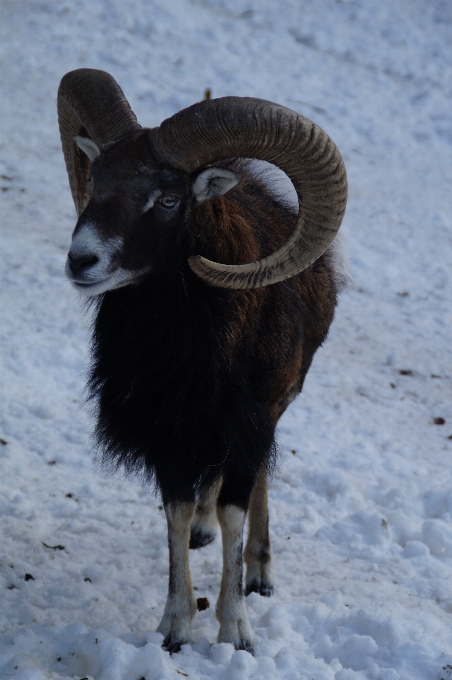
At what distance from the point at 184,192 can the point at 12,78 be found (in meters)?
11.4

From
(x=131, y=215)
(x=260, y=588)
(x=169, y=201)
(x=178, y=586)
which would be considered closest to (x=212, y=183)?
(x=169, y=201)

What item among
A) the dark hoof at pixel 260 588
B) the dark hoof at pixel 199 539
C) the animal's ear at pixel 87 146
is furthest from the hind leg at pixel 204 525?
the animal's ear at pixel 87 146

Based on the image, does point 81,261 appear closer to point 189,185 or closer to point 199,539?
point 189,185

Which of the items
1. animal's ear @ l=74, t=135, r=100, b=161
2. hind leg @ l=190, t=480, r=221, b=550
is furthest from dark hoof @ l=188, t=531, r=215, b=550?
animal's ear @ l=74, t=135, r=100, b=161

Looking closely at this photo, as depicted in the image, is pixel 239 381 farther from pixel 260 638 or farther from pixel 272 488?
pixel 272 488

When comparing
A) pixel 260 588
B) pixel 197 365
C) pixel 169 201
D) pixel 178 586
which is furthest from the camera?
pixel 260 588

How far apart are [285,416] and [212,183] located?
13.0ft

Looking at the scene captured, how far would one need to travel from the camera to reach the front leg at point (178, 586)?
4.51m

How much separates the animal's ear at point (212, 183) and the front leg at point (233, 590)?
79.5 inches

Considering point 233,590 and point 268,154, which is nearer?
point 268,154

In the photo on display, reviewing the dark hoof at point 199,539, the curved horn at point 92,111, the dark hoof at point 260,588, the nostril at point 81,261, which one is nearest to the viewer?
the nostril at point 81,261

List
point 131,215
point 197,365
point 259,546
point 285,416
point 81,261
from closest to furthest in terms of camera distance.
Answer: point 81,261 < point 131,215 < point 197,365 < point 259,546 < point 285,416

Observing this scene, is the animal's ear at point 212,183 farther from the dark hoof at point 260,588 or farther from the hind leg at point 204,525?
the dark hoof at point 260,588

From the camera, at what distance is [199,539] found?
5.88 meters
